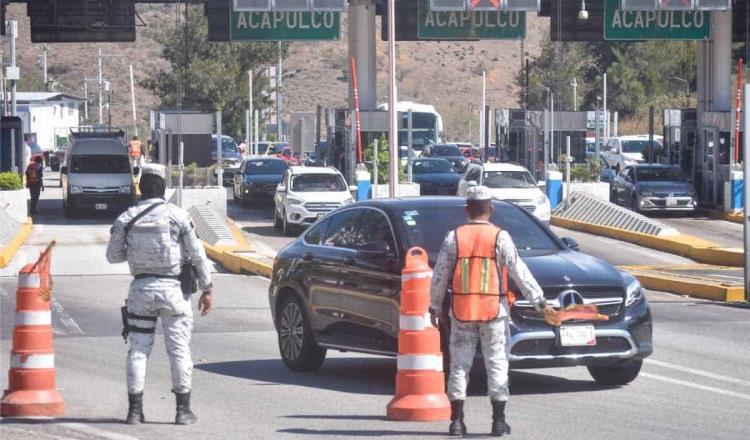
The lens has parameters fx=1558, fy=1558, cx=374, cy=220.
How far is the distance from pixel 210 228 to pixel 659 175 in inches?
584

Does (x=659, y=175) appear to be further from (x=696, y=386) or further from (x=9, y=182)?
(x=696, y=386)

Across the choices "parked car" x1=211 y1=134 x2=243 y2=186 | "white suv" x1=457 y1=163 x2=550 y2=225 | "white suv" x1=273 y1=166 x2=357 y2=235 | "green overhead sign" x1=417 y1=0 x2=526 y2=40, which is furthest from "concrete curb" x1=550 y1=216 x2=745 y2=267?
"parked car" x1=211 y1=134 x2=243 y2=186

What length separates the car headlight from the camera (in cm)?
1227

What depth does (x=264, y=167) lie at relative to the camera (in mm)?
46281

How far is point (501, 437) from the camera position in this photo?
10.1 meters

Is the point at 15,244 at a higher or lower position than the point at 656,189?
lower

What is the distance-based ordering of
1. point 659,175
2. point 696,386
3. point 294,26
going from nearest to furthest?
point 696,386 → point 294,26 → point 659,175

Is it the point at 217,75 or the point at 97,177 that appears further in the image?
the point at 217,75

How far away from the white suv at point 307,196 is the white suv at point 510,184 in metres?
2.90

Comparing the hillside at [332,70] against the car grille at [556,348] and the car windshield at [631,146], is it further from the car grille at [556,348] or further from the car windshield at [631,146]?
the car grille at [556,348]

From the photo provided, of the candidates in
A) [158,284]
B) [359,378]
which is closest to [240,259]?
[359,378]

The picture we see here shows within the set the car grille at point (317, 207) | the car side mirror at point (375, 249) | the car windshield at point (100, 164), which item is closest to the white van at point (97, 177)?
the car windshield at point (100, 164)

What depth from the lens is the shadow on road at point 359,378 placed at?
41.5ft

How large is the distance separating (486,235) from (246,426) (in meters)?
2.18
